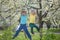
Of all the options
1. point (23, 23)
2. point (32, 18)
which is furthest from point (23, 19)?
point (32, 18)

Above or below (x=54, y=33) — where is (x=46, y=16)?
above

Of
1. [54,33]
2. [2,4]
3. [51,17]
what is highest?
[2,4]

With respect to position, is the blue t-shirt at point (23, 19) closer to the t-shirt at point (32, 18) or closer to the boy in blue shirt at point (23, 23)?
the boy in blue shirt at point (23, 23)

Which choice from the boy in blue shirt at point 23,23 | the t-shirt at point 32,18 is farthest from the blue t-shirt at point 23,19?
the t-shirt at point 32,18

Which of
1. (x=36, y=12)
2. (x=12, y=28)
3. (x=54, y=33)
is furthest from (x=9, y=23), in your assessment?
(x=54, y=33)

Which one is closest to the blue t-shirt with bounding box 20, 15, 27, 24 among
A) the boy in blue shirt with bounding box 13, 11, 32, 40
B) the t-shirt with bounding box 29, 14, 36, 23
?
the boy in blue shirt with bounding box 13, 11, 32, 40

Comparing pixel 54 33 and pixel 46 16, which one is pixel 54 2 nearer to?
pixel 46 16

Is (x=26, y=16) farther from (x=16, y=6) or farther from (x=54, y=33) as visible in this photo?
(x=54, y=33)

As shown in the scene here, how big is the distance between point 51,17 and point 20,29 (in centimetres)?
71

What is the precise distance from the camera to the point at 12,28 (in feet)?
16.9

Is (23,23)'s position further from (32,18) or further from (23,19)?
(32,18)

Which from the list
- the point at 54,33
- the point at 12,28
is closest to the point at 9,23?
the point at 12,28

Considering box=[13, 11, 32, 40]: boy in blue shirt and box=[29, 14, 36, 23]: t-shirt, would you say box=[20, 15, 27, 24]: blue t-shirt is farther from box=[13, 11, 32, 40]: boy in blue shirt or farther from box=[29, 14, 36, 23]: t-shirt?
box=[29, 14, 36, 23]: t-shirt

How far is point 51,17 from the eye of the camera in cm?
523
